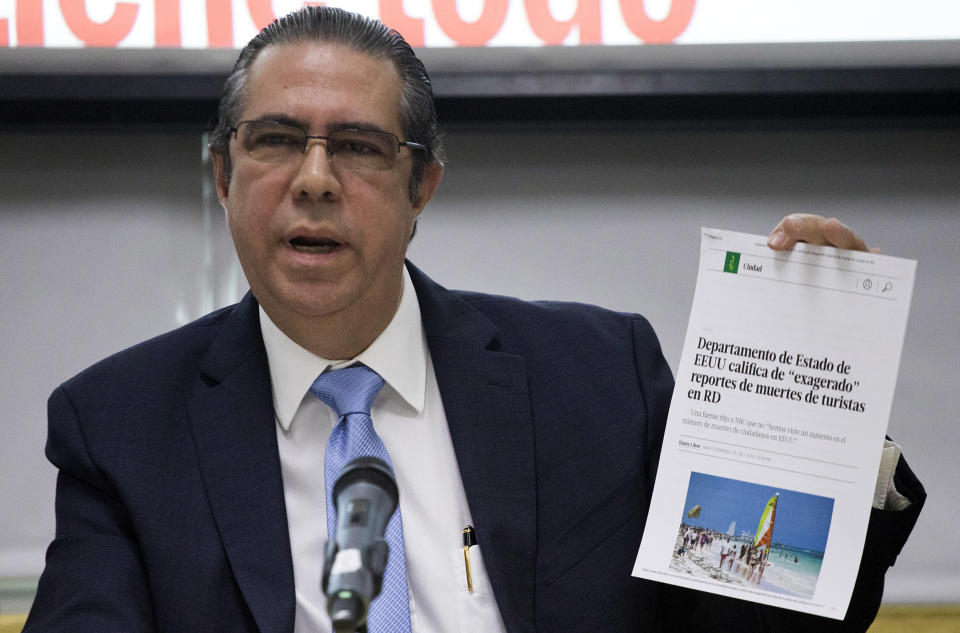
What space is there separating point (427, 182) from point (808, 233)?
0.76 metres

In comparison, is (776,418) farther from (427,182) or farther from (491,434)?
(427,182)

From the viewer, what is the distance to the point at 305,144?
5.52 ft

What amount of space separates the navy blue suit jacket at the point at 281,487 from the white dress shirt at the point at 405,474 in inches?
1.5

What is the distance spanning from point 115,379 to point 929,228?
215cm

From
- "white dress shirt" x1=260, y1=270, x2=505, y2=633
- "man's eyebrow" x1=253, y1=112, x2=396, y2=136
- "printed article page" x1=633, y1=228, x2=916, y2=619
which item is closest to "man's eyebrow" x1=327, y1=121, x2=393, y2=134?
"man's eyebrow" x1=253, y1=112, x2=396, y2=136

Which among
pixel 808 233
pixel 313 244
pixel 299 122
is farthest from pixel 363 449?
pixel 808 233

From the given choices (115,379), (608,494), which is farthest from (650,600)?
(115,379)

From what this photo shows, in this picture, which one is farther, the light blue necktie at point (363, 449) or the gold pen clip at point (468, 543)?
the gold pen clip at point (468, 543)

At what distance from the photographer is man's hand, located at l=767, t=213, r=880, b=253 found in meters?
1.49

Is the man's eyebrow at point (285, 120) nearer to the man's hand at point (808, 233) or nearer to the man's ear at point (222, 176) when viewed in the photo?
the man's ear at point (222, 176)

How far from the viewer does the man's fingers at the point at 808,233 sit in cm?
149

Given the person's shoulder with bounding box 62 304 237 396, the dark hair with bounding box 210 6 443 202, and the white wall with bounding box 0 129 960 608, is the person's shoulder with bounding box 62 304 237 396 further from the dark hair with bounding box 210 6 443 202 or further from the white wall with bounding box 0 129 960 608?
the white wall with bounding box 0 129 960 608

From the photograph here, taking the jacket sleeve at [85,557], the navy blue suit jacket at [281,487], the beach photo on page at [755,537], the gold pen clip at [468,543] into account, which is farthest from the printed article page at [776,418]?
the jacket sleeve at [85,557]

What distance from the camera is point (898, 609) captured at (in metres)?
2.64
